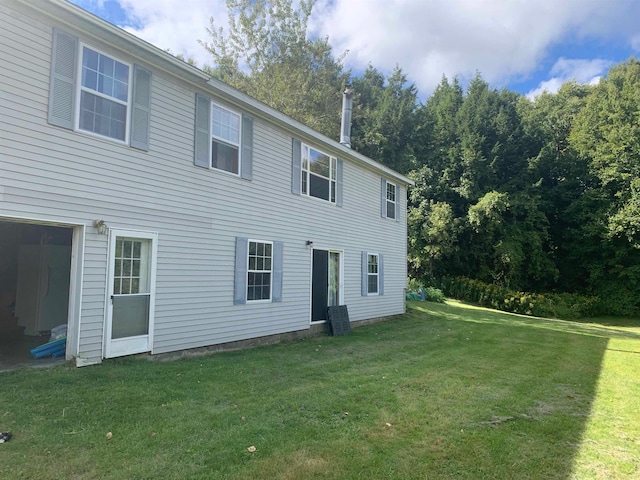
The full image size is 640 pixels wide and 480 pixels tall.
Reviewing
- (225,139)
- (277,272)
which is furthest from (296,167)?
(277,272)

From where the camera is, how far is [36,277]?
8047 millimetres

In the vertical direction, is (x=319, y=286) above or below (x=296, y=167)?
below

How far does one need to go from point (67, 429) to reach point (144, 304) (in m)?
2.80

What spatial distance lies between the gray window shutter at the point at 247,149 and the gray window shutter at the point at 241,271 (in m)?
1.37

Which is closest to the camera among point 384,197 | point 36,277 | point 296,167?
point 36,277

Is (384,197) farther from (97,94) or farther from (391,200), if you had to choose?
(97,94)

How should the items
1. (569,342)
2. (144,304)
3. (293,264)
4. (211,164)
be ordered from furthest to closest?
(569,342), (293,264), (211,164), (144,304)

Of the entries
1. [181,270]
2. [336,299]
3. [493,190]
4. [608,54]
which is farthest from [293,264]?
[608,54]

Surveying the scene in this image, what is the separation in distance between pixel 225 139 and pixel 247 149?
21.4 inches

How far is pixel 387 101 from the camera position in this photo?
1110 inches

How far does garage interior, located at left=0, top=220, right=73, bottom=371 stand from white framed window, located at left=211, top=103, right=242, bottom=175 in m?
3.22

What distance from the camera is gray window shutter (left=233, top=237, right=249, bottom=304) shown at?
7.84m

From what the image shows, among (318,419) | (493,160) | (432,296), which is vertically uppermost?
(493,160)

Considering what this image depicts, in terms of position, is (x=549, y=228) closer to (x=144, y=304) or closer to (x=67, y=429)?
(x=144, y=304)
